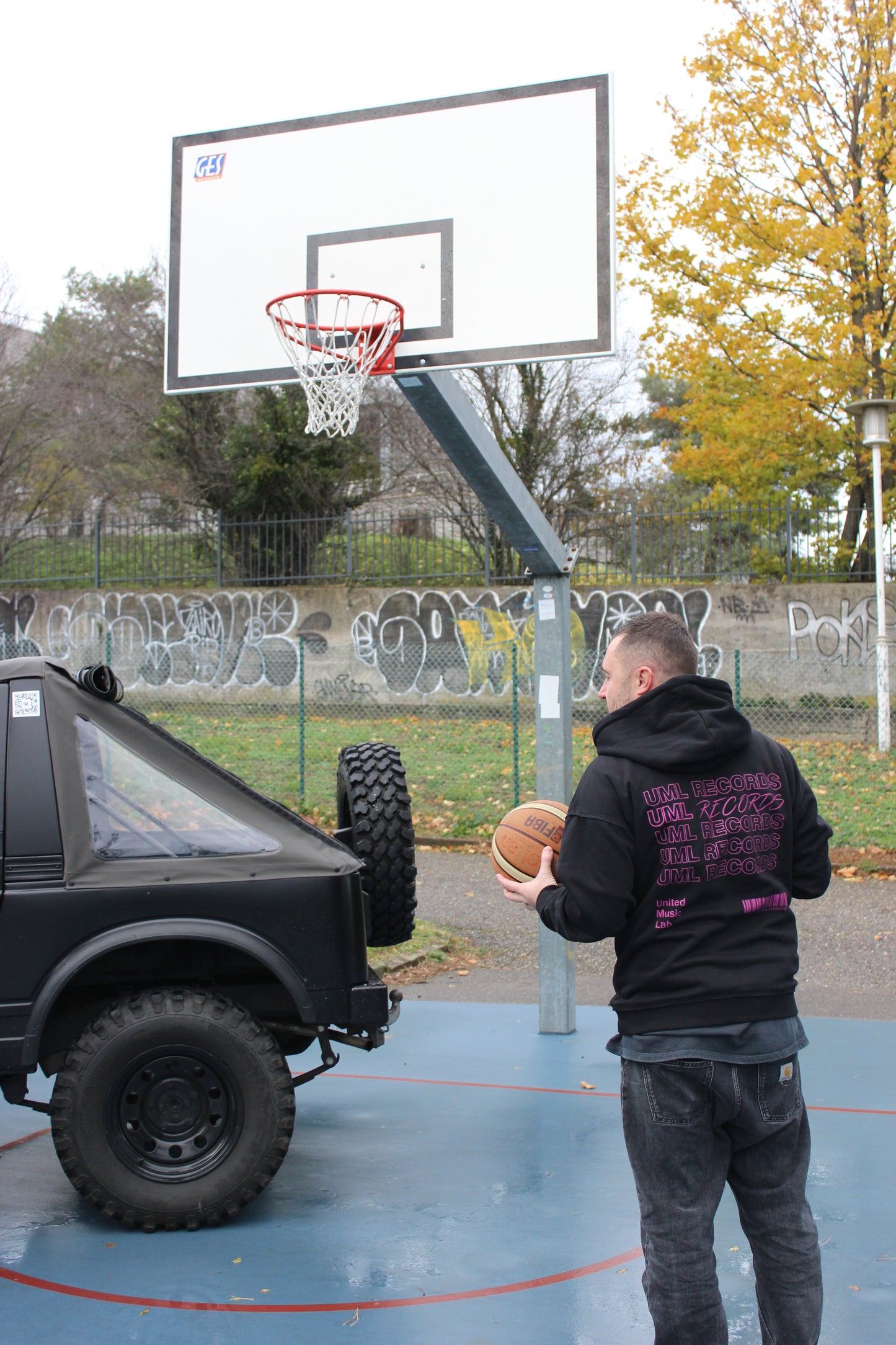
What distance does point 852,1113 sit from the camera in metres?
5.00

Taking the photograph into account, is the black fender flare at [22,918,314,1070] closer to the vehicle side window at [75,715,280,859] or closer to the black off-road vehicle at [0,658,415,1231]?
the black off-road vehicle at [0,658,415,1231]

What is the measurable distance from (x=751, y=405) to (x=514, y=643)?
4.91 m

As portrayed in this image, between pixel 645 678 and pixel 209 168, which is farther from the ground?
pixel 209 168

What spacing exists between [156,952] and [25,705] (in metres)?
0.97

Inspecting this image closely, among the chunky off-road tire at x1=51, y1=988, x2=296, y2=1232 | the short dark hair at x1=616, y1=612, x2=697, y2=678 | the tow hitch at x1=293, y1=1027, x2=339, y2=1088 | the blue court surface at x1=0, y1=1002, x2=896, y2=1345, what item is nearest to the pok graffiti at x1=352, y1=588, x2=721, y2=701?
the blue court surface at x1=0, y1=1002, x2=896, y2=1345

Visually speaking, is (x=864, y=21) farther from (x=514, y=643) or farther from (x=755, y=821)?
(x=755, y=821)

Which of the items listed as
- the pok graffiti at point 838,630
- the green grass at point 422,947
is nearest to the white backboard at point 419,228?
the green grass at point 422,947

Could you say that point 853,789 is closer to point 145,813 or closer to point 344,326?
point 344,326

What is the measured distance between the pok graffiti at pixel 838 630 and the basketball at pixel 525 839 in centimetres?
1434

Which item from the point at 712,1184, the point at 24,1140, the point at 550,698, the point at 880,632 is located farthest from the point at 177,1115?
the point at 880,632

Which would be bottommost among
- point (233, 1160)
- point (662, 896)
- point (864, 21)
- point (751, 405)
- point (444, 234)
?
point (233, 1160)

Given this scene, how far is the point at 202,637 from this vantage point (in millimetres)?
19516

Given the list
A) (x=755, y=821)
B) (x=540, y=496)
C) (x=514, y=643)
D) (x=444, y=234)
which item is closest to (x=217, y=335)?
(x=444, y=234)

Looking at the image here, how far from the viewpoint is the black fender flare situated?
151 inches
